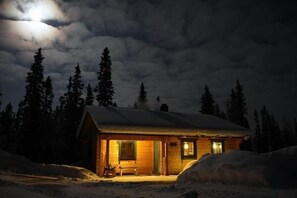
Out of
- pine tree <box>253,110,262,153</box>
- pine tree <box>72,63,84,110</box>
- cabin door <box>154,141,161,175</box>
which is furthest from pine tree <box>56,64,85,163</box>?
pine tree <box>253,110,262,153</box>

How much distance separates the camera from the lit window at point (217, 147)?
22913 millimetres

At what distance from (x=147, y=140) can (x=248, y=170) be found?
1007 centimetres

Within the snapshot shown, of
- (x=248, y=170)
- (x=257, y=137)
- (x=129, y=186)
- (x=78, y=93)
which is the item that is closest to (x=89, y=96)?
(x=78, y=93)

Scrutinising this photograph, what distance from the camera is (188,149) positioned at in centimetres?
2209

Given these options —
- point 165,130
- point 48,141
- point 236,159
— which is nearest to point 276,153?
point 236,159

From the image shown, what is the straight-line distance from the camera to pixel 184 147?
71.9 ft

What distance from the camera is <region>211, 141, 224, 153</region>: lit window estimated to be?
22913 mm

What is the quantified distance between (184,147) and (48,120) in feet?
103

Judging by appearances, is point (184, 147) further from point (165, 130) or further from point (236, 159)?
point (236, 159)

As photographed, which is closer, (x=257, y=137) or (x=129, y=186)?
(x=129, y=186)

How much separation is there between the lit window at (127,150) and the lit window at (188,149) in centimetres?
362

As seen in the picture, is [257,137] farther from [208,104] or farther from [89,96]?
[89,96]

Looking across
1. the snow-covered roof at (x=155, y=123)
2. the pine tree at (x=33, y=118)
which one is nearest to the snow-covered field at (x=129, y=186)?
the snow-covered roof at (x=155, y=123)

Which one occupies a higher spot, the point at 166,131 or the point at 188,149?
the point at 166,131
